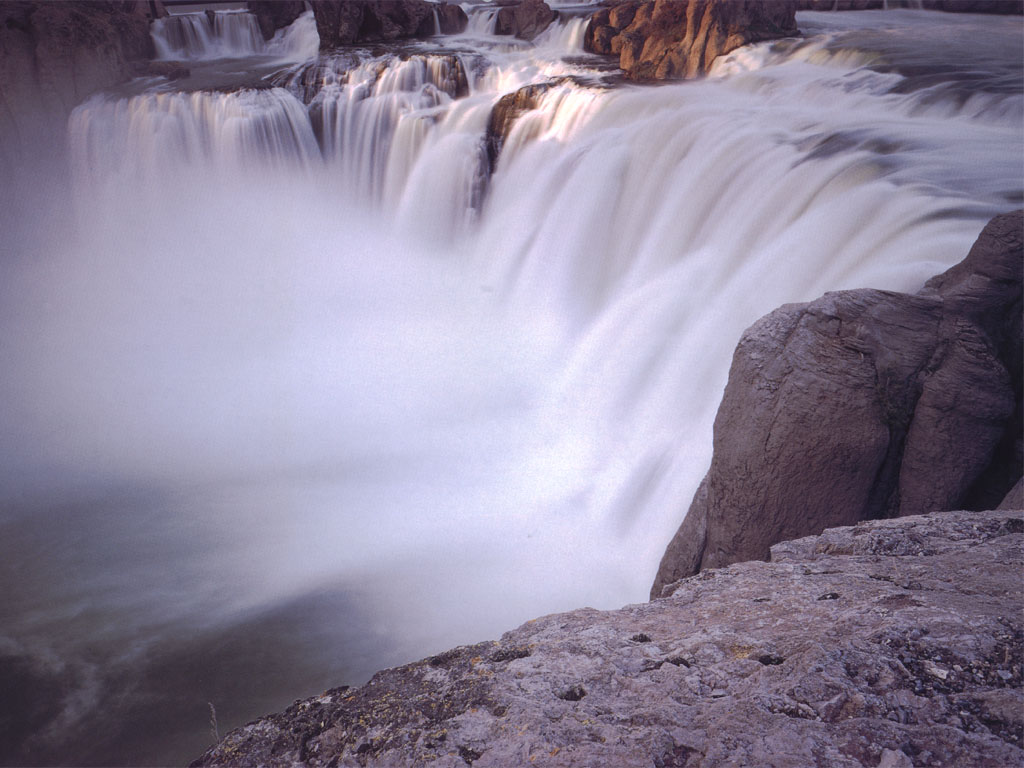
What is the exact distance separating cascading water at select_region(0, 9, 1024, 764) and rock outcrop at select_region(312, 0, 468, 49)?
61.0 inches

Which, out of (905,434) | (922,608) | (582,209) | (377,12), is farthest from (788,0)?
(922,608)

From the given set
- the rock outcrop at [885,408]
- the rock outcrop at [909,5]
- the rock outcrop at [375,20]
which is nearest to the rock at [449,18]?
the rock outcrop at [375,20]

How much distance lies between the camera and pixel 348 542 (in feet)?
18.5

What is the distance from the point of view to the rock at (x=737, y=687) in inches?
46.7

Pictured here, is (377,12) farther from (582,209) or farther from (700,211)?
(700,211)

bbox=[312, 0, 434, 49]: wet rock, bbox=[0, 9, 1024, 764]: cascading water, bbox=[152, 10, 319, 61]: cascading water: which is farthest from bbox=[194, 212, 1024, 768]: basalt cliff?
bbox=[152, 10, 319, 61]: cascading water

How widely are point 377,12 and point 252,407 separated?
34.4ft

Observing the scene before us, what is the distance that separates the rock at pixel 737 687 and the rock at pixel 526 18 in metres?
14.3

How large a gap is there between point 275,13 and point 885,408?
56.8 feet

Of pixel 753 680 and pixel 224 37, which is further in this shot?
pixel 224 37

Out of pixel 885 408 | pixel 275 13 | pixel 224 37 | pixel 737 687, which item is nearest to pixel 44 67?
pixel 224 37

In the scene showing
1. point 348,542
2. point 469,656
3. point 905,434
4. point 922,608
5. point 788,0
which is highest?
point 788,0

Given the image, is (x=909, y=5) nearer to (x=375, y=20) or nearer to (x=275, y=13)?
(x=375, y=20)

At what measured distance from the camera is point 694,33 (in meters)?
10.6
